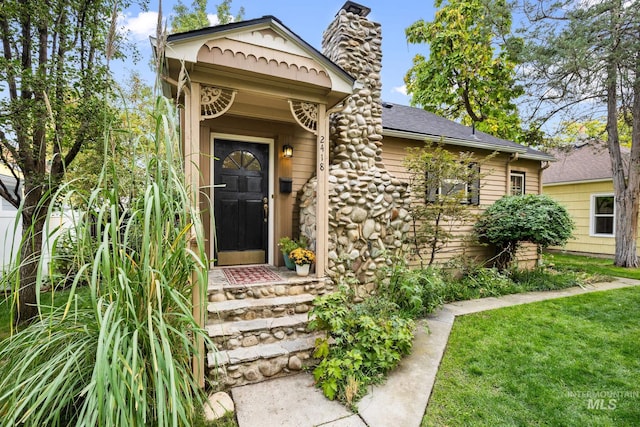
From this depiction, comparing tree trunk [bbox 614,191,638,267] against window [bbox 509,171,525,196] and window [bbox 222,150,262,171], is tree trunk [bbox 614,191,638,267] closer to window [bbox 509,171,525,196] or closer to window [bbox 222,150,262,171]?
window [bbox 509,171,525,196]

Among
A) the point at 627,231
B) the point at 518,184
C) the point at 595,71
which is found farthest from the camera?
the point at 518,184

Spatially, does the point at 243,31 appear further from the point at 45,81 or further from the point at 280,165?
the point at 45,81

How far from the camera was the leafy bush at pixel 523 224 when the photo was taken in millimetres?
5785

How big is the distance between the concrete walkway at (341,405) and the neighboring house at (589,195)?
31.7ft

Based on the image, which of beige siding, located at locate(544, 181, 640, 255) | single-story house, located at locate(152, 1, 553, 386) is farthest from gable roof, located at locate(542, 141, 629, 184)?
single-story house, located at locate(152, 1, 553, 386)

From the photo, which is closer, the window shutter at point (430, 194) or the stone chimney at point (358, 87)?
the stone chimney at point (358, 87)

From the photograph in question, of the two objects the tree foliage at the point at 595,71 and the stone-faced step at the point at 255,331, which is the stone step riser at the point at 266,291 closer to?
the stone-faced step at the point at 255,331

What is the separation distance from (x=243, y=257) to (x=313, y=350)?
2270 mm

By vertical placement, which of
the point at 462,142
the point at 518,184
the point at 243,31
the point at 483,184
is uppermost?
the point at 243,31

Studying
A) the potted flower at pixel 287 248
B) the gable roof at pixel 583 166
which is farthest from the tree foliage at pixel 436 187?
the gable roof at pixel 583 166

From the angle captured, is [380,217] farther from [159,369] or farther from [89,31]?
[89,31]

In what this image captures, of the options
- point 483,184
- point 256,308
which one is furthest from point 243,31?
point 483,184

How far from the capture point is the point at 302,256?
3.94m

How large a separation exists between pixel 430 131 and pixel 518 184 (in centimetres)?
338
